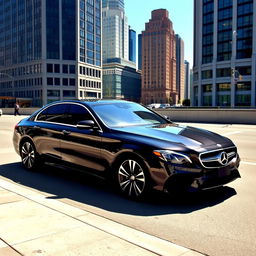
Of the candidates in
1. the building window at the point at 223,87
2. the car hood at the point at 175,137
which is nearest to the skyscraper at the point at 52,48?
the building window at the point at 223,87

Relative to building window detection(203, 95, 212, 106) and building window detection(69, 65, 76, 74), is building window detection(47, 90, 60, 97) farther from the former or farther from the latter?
building window detection(203, 95, 212, 106)

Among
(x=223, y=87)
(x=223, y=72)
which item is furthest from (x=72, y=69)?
(x=223, y=87)

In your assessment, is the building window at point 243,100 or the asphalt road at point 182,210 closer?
the asphalt road at point 182,210

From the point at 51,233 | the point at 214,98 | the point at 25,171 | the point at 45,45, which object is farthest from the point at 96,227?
the point at 45,45

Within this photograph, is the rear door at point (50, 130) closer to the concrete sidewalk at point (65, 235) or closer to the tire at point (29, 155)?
the tire at point (29, 155)

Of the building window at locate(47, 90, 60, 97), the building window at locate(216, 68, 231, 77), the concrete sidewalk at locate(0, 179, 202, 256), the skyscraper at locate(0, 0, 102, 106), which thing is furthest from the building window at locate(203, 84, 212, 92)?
the concrete sidewalk at locate(0, 179, 202, 256)

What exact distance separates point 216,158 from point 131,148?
4.09 ft

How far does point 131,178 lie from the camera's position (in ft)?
15.3

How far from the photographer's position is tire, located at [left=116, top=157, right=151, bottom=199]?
4.50 metres

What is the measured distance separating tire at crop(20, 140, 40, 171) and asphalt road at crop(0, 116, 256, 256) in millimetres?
343

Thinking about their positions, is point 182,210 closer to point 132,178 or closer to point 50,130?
point 132,178

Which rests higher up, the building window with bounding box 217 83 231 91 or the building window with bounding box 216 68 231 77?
the building window with bounding box 216 68 231 77

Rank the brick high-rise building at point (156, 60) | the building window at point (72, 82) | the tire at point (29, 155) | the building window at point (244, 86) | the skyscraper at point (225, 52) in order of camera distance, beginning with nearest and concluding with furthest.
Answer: the tire at point (29, 155) < the skyscraper at point (225, 52) < the building window at point (244, 86) < the building window at point (72, 82) < the brick high-rise building at point (156, 60)

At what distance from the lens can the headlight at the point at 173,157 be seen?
13.9 ft
